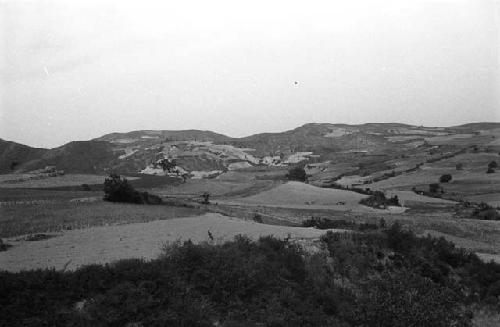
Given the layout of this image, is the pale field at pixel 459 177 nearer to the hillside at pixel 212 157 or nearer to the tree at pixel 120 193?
the hillside at pixel 212 157

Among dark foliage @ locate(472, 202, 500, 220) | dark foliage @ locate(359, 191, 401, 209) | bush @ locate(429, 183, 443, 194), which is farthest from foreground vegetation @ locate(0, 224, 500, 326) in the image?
bush @ locate(429, 183, 443, 194)

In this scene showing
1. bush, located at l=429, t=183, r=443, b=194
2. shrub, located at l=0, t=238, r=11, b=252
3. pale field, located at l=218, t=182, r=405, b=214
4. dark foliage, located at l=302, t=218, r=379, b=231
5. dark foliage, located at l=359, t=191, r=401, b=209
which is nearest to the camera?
shrub, located at l=0, t=238, r=11, b=252

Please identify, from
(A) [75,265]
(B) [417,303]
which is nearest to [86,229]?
(A) [75,265]

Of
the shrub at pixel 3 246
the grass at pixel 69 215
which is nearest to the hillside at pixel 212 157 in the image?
the grass at pixel 69 215

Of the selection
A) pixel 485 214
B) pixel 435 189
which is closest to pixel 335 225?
pixel 485 214

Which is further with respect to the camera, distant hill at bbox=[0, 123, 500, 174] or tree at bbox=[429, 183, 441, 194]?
distant hill at bbox=[0, 123, 500, 174]

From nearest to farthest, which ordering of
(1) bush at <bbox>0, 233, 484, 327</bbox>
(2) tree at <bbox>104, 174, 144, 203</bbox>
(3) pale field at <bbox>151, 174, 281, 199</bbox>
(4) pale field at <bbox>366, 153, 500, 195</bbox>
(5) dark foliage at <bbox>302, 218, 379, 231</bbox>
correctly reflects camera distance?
1. (1) bush at <bbox>0, 233, 484, 327</bbox>
2. (5) dark foliage at <bbox>302, 218, 379, 231</bbox>
3. (2) tree at <bbox>104, 174, 144, 203</bbox>
4. (3) pale field at <bbox>151, 174, 281, 199</bbox>
5. (4) pale field at <bbox>366, 153, 500, 195</bbox>

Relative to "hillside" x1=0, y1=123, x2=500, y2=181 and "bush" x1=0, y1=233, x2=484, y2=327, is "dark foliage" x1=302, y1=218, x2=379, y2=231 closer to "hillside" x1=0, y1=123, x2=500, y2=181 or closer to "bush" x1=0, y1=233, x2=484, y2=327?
"bush" x1=0, y1=233, x2=484, y2=327
